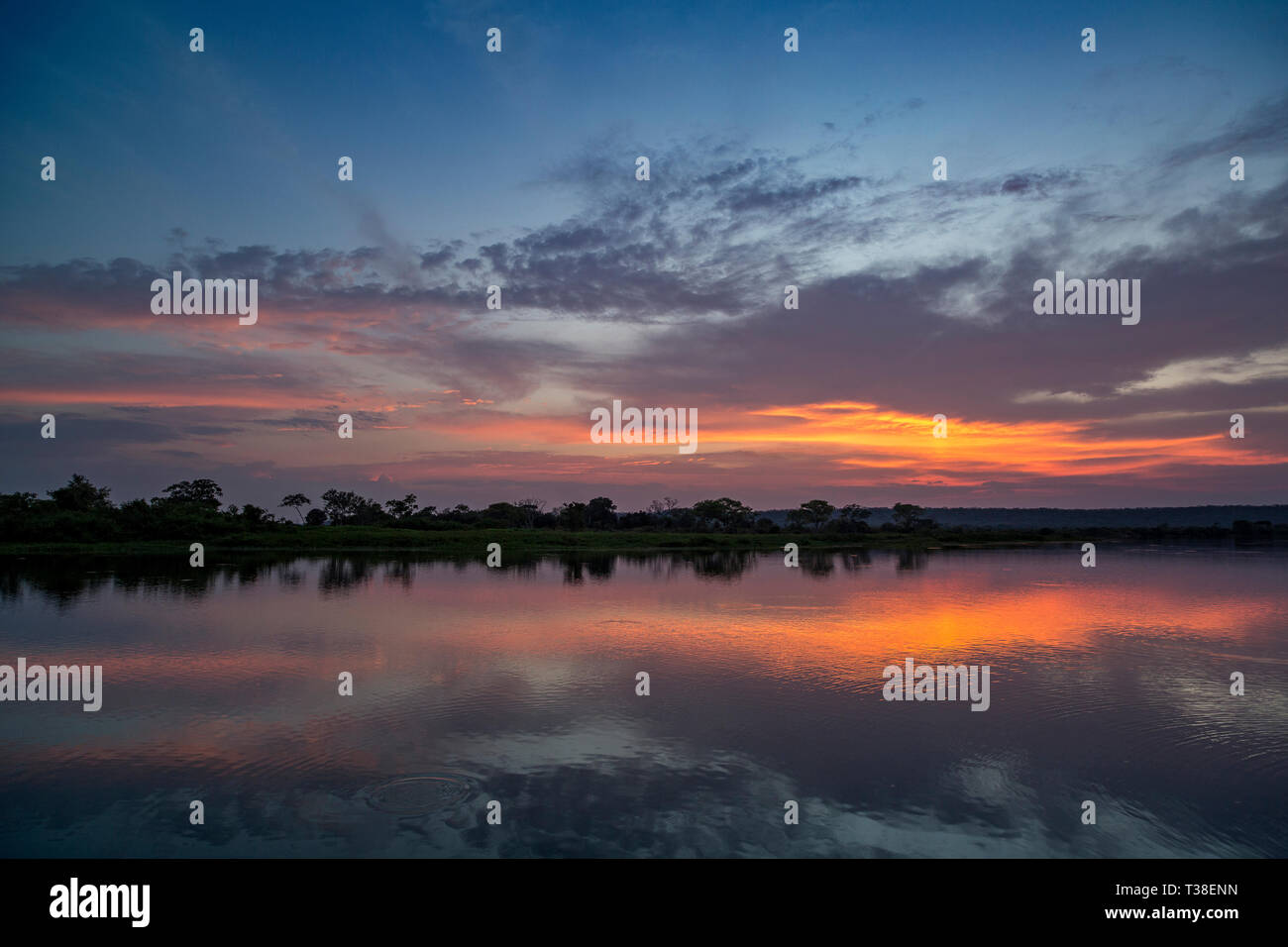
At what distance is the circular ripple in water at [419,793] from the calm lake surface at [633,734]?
35 millimetres

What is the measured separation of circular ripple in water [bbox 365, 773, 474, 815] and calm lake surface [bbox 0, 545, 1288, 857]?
0.03 metres

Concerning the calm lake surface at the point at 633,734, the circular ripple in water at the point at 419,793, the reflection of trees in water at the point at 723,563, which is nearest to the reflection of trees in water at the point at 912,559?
the reflection of trees in water at the point at 723,563

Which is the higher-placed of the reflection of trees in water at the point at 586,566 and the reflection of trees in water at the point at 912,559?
the reflection of trees in water at the point at 586,566

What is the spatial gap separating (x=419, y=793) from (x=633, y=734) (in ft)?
10.5

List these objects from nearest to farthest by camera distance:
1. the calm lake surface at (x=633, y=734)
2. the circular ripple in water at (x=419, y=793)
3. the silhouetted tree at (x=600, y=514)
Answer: the calm lake surface at (x=633, y=734) < the circular ripple in water at (x=419, y=793) < the silhouetted tree at (x=600, y=514)

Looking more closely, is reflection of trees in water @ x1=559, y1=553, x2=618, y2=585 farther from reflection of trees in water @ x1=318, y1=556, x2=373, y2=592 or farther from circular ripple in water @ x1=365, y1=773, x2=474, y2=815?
circular ripple in water @ x1=365, y1=773, x2=474, y2=815

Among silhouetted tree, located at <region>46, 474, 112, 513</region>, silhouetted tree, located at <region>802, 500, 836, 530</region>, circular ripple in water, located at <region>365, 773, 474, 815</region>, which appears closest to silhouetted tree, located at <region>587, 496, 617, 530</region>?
silhouetted tree, located at <region>802, 500, 836, 530</region>

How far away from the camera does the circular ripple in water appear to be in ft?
24.6

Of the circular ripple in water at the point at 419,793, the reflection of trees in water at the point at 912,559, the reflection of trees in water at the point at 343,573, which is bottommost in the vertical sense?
the reflection of trees in water at the point at 912,559

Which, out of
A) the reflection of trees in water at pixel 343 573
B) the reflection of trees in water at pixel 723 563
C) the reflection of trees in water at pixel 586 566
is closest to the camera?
the reflection of trees in water at pixel 343 573

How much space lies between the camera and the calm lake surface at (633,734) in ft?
23.3

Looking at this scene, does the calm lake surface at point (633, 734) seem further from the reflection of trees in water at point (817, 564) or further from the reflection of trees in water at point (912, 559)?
the reflection of trees in water at point (912, 559)
